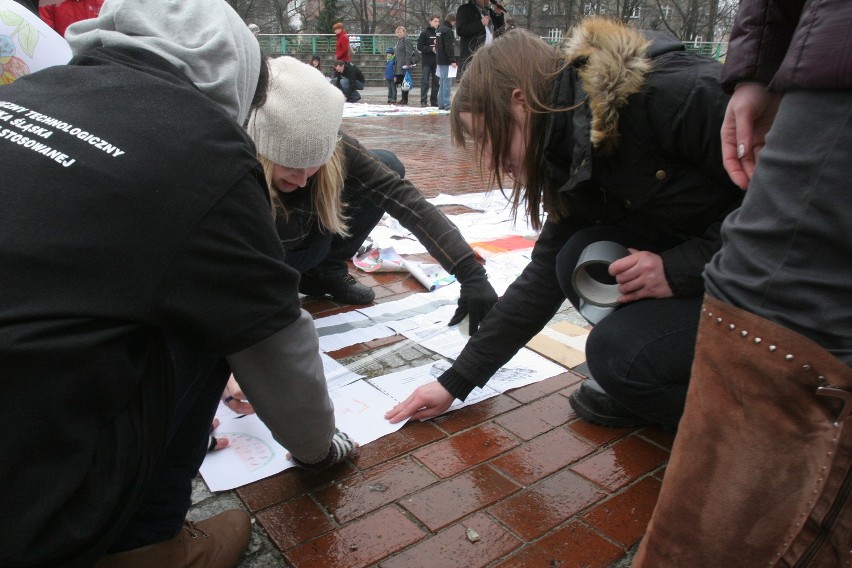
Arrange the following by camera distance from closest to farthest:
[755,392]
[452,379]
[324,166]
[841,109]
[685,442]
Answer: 1. [841,109]
2. [755,392]
3. [685,442]
4. [452,379]
5. [324,166]

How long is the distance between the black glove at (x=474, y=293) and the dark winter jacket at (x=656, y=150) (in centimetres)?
47

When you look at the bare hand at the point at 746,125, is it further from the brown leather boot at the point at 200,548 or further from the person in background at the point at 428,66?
the person in background at the point at 428,66

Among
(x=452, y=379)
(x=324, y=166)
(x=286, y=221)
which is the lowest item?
(x=452, y=379)

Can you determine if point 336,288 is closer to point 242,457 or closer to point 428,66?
point 242,457

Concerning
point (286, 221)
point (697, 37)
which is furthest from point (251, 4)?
point (286, 221)

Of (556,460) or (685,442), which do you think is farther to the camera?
(556,460)

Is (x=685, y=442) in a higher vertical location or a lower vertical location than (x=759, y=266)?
lower

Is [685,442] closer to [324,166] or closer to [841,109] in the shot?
[841,109]

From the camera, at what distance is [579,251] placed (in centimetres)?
184

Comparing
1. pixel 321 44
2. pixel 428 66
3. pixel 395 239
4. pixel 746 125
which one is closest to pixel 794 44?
pixel 746 125

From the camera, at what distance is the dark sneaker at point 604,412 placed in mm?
1904

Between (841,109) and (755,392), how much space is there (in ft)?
1.20

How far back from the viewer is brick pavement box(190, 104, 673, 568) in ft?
4.67

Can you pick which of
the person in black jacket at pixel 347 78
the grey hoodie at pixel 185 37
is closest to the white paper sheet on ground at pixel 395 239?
the grey hoodie at pixel 185 37
